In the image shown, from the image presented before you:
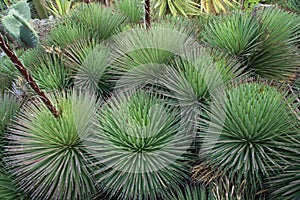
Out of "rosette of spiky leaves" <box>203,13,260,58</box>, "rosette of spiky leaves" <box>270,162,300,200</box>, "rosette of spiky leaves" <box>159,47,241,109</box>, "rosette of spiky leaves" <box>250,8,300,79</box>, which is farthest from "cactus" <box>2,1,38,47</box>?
"rosette of spiky leaves" <box>270,162,300,200</box>

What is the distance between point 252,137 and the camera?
154 cm

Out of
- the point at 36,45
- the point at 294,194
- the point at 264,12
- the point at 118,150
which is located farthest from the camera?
the point at 36,45

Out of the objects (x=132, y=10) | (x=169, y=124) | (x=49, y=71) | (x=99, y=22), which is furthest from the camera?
(x=132, y=10)

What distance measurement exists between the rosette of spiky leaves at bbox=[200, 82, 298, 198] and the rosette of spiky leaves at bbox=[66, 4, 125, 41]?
1.30m

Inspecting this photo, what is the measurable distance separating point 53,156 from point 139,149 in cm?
44

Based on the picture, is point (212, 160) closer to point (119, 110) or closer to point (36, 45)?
point (119, 110)

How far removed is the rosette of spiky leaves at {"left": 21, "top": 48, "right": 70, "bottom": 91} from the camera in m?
2.22

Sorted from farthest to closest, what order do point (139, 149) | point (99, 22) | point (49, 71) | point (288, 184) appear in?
point (99, 22)
point (49, 71)
point (139, 149)
point (288, 184)

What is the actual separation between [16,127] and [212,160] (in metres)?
1.02

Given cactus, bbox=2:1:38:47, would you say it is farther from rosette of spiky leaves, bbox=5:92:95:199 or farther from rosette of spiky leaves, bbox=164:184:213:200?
rosette of spiky leaves, bbox=164:184:213:200

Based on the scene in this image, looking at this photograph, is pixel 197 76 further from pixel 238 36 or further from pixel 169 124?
pixel 238 36

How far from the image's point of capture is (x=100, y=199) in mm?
1742

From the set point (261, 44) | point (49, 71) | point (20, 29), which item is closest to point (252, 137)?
point (261, 44)

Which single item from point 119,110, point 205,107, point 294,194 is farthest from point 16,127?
point 294,194
